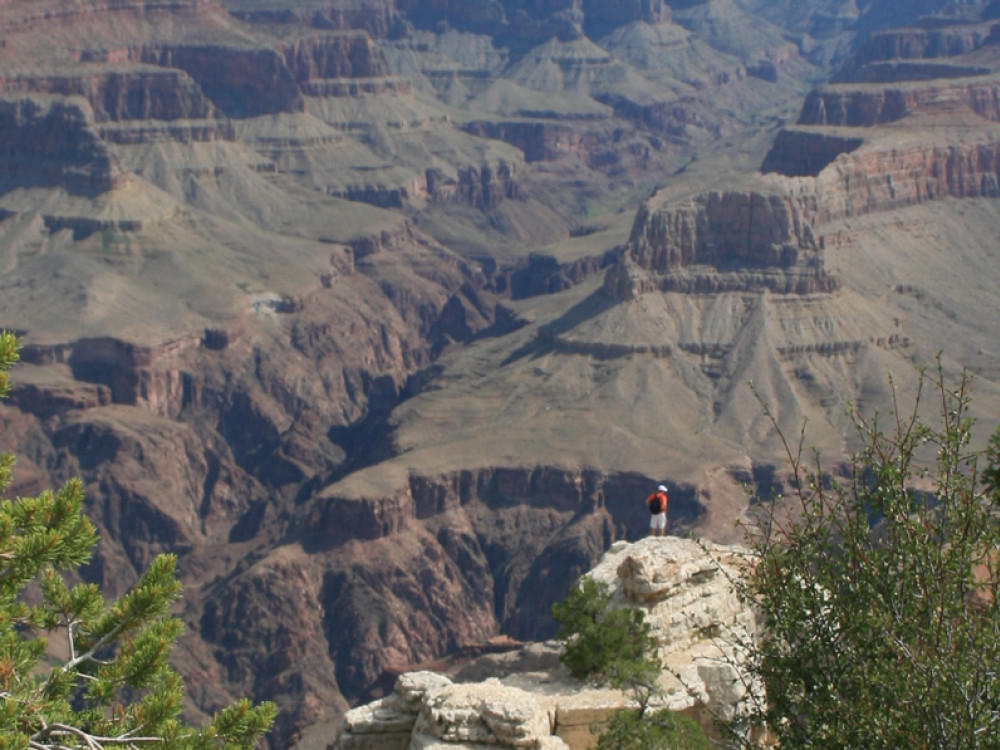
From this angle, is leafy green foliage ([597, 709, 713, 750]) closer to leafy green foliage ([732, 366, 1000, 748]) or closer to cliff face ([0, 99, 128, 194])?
leafy green foliage ([732, 366, 1000, 748])

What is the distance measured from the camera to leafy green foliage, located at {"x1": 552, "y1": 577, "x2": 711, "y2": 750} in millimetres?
35281

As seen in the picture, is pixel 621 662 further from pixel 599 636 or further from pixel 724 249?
pixel 724 249

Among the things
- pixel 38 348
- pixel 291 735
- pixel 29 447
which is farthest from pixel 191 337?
pixel 291 735

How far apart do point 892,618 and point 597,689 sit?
15.4m

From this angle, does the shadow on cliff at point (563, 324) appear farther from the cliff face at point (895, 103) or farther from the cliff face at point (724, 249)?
the cliff face at point (895, 103)

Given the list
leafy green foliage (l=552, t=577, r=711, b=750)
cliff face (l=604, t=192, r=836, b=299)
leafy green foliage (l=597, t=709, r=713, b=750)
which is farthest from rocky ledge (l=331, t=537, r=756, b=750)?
cliff face (l=604, t=192, r=836, b=299)

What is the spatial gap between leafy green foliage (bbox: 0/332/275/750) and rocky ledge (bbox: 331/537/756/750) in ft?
24.6

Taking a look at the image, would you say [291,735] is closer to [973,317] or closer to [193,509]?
[193,509]

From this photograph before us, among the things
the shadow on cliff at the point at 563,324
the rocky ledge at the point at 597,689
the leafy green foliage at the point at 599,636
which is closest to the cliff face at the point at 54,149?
the shadow on cliff at the point at 563,324

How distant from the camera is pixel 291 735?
86.8 meters

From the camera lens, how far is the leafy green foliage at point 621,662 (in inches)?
1389

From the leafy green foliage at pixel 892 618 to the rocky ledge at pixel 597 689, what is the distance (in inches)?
125

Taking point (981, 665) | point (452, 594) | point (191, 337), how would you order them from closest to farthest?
point (981, 665) → point (452, 594) → point (191, 337)

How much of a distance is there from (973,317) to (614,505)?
1598 inches
